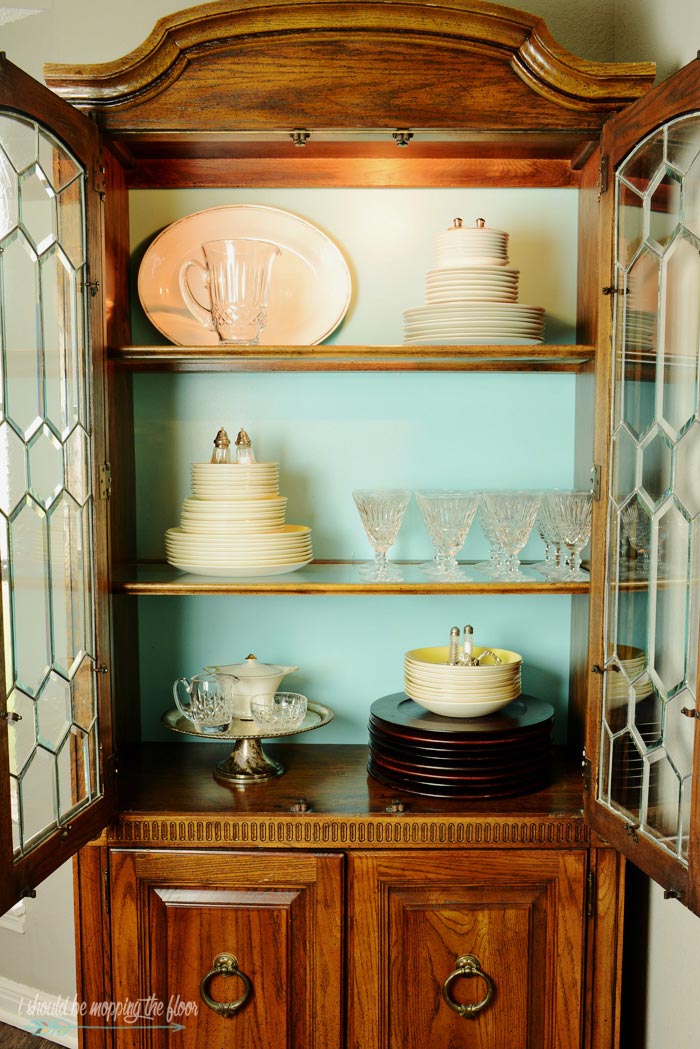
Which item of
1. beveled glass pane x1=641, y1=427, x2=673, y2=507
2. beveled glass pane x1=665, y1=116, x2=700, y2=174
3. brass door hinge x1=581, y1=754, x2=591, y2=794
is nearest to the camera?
beveled glass pane x1=665, y1=116, x2=700, y2=174

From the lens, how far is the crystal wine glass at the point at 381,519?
182 cm

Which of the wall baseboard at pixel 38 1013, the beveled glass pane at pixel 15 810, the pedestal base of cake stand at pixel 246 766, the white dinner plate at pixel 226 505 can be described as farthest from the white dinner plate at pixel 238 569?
the wall baseboard at pixel 38 1013

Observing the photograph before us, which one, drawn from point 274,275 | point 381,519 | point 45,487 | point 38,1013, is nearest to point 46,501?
point 45,487

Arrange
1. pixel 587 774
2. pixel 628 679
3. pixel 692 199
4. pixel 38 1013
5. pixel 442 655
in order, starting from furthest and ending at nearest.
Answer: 1. pixel 38 1013
2. pixel 442 655
3. pixel 587 774
4. pixel 628 679
5. pixel 692 199

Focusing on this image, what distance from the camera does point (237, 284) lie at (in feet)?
5.85

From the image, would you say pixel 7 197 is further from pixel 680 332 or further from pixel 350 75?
pixel 680 332

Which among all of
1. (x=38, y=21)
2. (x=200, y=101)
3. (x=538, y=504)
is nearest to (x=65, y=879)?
(x=538, y=504)

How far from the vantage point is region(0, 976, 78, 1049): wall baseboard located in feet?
7.54

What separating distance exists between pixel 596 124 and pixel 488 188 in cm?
37

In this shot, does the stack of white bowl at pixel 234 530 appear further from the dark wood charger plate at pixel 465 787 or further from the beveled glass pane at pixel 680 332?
the beveled glass pane at pixel 680 332

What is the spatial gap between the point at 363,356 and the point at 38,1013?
6.06 feet

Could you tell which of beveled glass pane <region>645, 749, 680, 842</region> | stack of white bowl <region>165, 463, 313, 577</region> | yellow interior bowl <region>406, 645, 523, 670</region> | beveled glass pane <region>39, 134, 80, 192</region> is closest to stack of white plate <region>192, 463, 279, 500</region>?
stack of white bowl <region>165, 463, 313, 577</region>

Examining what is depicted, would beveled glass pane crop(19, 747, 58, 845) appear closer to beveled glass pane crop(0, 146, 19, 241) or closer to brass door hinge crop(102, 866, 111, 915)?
brass door hinge crop(102, 866, 111, 915)

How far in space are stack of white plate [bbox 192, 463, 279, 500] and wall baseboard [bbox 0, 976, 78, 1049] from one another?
55.3 inches
